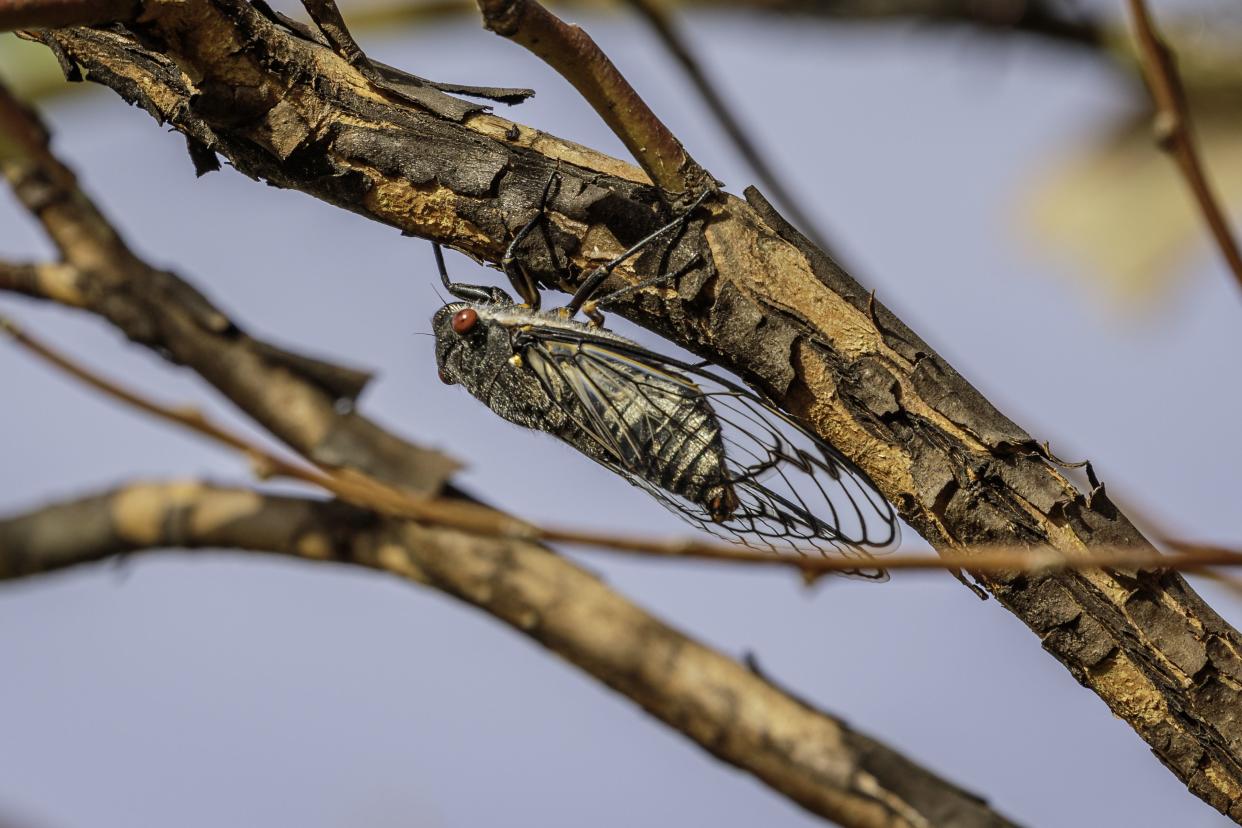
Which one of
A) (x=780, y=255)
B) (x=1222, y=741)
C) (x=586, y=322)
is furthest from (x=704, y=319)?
(x=1222, y=741)

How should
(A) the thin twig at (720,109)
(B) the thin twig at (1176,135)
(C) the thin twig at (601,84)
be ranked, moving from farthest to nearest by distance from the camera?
1. (A) the thin twig at (720,109)
2. (C) the thin twig at (601,84)
3. (B) the thin twig at (1176,135)

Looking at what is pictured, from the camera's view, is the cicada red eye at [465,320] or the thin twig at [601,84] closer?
the thin twig at [601,84]

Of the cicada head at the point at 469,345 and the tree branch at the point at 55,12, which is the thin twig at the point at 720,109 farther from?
the tree branch at the point at 55,12

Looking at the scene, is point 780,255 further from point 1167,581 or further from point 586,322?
point 1167,581

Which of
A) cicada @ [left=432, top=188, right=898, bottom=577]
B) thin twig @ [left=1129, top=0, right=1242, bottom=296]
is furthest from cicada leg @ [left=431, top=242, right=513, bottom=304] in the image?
thin twig @ [left=1129, top=0, right=1242, bottom=296]

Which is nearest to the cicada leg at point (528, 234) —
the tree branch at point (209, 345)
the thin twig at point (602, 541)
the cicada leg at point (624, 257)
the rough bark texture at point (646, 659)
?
the cicada leg at point (624, 257)

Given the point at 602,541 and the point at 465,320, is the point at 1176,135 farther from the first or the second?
the point at 465,320
